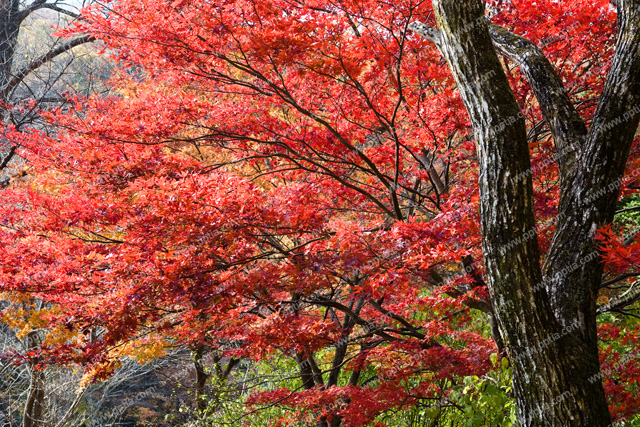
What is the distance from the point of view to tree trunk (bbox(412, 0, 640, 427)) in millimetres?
2463

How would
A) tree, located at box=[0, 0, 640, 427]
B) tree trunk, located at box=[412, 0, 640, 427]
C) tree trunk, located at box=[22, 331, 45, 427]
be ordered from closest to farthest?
tree trunk, located at box=[412, 0, 640, 427]
tree, located at box=[0, 0, 640, 427]
tree trunk, located at box=[22, 331, 45, 427]

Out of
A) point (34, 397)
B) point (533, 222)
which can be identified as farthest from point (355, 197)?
point (34, 397)

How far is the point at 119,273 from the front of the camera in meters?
3.81

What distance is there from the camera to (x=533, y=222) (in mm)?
2523

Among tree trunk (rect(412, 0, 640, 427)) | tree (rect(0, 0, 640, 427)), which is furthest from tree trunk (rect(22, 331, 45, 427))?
tree trunk (rect(412, 0, 640, 427))

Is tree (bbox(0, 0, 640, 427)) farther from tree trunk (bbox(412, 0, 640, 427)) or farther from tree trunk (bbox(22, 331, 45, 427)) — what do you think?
tree trunk (bbox(22, 331, 45, 427))

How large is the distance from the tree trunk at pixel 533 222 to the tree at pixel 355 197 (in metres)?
0.01

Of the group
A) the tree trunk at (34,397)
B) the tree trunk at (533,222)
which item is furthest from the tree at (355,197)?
the tree trunk at (34,397)

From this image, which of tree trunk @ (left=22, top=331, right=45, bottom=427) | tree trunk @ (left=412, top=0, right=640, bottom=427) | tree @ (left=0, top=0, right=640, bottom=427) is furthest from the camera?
tree trunk @ (left=22, top=331, right=45, bottom=427)

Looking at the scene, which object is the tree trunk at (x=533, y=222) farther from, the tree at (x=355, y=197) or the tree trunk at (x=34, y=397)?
the tree trunk at (x=34, y=397)

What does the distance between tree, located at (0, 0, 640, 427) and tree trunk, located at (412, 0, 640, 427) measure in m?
0.01

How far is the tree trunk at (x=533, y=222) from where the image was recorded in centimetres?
246

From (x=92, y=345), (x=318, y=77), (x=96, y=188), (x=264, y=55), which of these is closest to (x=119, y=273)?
(x=92, y=345)

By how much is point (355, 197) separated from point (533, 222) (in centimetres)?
335
